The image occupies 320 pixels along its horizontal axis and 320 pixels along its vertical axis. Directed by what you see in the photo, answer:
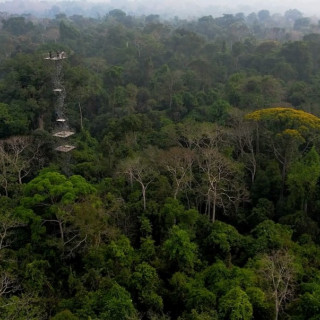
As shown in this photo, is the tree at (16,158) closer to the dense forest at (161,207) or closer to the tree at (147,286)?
the dense forest at (161,207)

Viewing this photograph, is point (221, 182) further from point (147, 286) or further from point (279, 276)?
point (279, 276)

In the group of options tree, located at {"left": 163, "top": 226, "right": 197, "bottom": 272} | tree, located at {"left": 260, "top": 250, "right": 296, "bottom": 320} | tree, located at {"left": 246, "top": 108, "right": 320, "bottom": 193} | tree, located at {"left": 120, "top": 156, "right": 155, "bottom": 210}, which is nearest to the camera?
tree, located at {"left": 260, "top": 250, "right": 296, "bottom": 320}

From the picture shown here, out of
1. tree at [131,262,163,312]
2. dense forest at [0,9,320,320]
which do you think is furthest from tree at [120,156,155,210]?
tree at [131,262,163,312]

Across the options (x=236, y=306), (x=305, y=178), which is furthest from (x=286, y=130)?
(x=236, y=306)

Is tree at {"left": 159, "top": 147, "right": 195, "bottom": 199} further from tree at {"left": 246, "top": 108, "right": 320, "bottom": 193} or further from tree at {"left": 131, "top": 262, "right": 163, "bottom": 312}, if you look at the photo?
tree at {"left": 131, "top": 262, "right": 163, "bottom": 312}

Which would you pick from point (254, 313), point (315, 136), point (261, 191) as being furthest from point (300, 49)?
point (254, 313)

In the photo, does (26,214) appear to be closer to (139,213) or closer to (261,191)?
(139,213)

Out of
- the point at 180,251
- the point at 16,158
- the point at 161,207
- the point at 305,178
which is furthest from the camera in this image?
the point at 16,158

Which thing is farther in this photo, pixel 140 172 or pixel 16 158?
pixel 16 158
